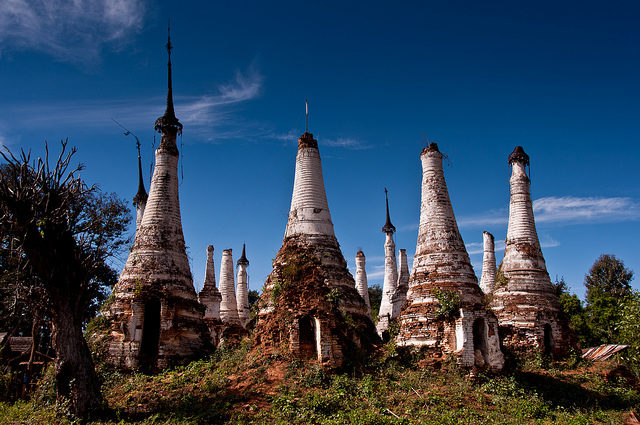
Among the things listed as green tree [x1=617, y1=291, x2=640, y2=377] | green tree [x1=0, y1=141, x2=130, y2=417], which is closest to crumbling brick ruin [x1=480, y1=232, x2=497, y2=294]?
green tree [x1=617, y1=291, x2=640, y2=377]

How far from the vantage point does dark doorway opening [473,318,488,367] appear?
15.3 m

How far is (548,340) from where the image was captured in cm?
1934

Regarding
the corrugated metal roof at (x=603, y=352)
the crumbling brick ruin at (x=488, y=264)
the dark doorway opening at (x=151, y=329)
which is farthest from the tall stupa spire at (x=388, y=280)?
the dark doorway opening at (x=151, y=329)

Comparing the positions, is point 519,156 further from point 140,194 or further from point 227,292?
point 140,194

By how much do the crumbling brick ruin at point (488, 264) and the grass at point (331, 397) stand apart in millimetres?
8842

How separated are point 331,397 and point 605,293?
31189 mm

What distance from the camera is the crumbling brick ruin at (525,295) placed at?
19062mm

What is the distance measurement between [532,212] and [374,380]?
11302 mm

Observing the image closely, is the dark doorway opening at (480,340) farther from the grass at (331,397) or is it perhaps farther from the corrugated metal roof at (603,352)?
the corrugated metal roof at (603,352)

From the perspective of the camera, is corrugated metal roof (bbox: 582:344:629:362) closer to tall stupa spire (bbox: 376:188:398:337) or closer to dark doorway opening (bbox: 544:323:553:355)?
dark doorway opening (bbox: 544:323:553:355)

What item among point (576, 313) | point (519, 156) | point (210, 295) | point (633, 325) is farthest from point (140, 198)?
point (576, 313)

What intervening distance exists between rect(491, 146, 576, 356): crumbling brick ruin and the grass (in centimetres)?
265

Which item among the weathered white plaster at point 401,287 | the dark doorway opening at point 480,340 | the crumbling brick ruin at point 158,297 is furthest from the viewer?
the weathered white plaster at point 401,287

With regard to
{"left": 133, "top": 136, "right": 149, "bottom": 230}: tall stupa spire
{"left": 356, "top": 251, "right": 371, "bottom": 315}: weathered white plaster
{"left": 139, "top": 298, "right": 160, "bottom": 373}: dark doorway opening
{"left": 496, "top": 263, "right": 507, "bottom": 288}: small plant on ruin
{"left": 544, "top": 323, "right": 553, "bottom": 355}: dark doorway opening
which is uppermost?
{"left": 133, "top": 136, "right": 149, "bottom": 230}: tall stupa spire
